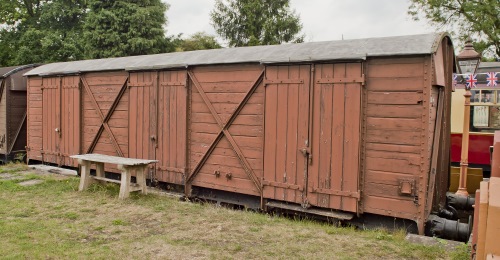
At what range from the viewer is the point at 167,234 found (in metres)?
5.73

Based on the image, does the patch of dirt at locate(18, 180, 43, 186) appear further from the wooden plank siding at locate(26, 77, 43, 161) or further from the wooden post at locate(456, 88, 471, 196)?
the wooden post at locate(456, 88, 471, 196)

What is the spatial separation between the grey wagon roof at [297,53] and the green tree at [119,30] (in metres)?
14.5

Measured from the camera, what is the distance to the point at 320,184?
6414 millimetres

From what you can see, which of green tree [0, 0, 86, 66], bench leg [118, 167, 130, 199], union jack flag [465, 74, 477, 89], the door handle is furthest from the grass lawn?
green tree [0, 0, 86, 66]

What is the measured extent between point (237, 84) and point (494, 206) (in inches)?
217

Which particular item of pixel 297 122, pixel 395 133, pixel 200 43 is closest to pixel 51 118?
pixel 297 122

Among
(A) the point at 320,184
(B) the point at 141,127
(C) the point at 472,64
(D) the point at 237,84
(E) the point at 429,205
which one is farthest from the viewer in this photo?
(B) the point at 141,127

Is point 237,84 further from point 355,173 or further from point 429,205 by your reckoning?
point 429,205

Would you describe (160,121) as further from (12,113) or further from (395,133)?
(12,113)

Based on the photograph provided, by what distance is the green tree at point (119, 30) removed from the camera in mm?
23391

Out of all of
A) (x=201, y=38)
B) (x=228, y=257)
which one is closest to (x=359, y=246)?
(x=228, y=257)

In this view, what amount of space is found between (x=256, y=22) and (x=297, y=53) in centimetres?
2448

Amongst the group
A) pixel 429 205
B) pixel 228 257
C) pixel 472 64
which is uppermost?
pixel 472 64

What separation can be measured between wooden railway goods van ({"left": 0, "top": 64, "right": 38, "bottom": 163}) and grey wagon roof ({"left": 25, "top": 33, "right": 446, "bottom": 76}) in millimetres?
3925
